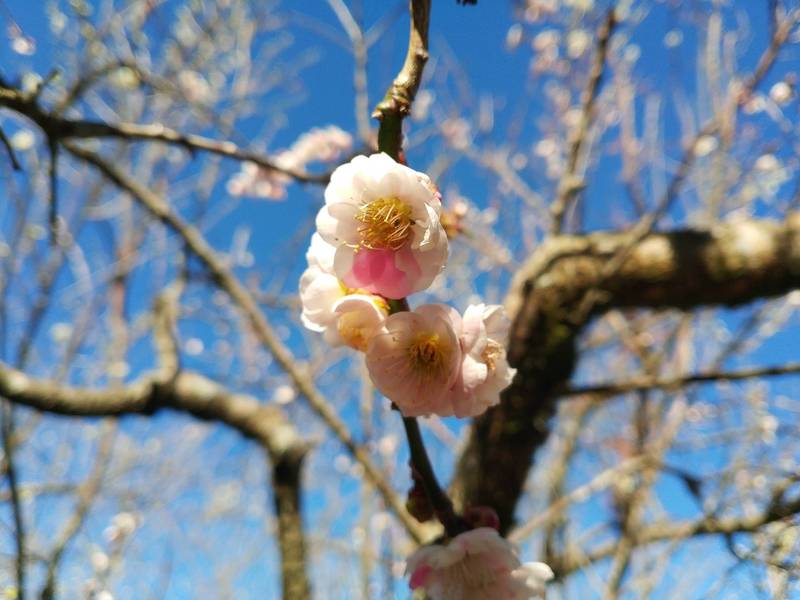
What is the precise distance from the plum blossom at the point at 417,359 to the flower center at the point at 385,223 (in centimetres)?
9

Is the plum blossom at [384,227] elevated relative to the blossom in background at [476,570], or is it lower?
elevated

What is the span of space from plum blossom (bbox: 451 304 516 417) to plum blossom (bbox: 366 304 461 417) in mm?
13

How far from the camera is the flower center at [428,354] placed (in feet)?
2.22

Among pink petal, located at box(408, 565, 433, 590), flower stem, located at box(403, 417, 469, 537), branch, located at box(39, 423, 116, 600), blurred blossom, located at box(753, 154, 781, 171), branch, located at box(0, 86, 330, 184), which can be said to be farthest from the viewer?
blurred blossom, located at box(753, 154, 781, 171)

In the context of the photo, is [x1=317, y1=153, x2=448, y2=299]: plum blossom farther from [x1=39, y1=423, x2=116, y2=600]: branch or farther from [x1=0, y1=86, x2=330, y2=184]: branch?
[x1=39, y1=423, x2=116, y2=600]: branch

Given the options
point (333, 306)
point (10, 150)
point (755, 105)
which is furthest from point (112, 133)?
point (755, 105)

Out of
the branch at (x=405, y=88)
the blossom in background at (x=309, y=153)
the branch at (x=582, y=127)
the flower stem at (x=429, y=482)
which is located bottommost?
the flower stem at (x=429, y=482)

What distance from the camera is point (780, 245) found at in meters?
2.09

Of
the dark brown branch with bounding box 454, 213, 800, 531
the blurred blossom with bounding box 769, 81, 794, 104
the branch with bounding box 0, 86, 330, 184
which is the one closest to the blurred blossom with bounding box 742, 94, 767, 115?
the blurred blossom with bounding box 769, 81, 794, 104

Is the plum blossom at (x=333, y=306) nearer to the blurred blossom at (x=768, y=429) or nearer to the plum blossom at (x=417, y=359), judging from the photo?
the plum blossom at (x=417, y=359)

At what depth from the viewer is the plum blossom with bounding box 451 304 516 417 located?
68cm

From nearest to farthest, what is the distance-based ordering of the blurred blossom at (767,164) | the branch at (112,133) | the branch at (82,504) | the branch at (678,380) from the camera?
the branch at (112,133) → the branch at (82,504) → the branch at (678,380) → the blurred blossom at (767,164)

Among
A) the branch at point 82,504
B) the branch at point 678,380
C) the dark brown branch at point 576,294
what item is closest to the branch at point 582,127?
the dark brown branch at point 576,294

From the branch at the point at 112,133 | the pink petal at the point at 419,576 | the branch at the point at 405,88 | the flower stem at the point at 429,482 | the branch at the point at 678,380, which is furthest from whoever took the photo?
the branch at the point at 678,380
